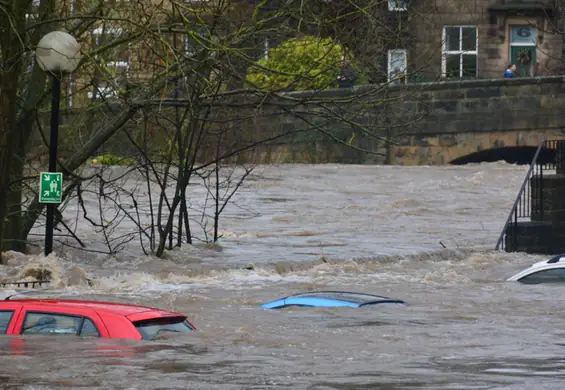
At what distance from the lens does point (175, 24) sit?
18609mm

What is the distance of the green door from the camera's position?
52438mm

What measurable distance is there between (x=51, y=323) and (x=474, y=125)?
38.5 m

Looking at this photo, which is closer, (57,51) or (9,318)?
(9,318)

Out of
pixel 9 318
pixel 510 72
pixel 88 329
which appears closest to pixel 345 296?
pixel 88 329

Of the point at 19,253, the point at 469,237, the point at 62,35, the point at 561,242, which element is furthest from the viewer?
the point at 469,237

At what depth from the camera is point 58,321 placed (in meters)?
11.3

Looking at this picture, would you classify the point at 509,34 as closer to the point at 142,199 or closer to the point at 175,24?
the point at 142,199

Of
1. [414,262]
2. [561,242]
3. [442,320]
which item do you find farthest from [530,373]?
[561,242]

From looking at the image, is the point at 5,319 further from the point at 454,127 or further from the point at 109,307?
the point at 454,127

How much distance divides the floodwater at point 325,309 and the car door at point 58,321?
0.09 metres

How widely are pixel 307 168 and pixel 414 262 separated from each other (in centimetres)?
2370

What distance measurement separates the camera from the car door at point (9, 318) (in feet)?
37.2

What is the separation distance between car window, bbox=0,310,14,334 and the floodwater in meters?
0.14

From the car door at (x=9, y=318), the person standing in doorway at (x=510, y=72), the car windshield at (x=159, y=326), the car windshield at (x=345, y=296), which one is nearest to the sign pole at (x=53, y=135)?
the car windshield at (x=345, y=296)
